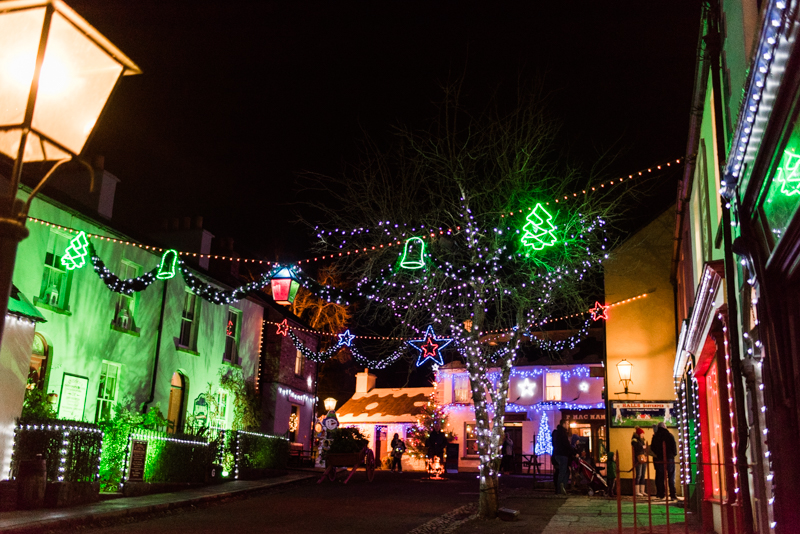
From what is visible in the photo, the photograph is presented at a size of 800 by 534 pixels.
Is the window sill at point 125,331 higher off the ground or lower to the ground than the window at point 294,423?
higher

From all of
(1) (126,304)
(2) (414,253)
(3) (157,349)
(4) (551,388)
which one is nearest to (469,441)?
(4) (551,388)

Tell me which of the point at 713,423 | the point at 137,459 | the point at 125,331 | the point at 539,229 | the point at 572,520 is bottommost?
the point at 572,520

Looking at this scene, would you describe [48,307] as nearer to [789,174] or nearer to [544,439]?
[789,174]

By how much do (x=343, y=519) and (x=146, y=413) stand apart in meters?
8.35

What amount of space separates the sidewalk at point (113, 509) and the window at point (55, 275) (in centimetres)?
502

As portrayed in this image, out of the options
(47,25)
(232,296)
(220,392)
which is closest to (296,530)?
(232,296)

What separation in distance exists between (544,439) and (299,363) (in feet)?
40.4

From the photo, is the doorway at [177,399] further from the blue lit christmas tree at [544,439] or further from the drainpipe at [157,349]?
the blue lit christmas tree at [544,439]

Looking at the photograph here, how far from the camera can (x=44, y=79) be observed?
3252 millimetres

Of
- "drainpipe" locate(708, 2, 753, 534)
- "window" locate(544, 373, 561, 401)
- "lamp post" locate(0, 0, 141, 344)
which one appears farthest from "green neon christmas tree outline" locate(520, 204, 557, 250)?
"window" locate(544, 373, 561, 401)

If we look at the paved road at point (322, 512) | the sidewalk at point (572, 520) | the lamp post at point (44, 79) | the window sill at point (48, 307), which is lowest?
the paved road at point (322, 512)

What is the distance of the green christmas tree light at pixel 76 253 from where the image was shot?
14.3 m

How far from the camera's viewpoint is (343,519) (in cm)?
1163

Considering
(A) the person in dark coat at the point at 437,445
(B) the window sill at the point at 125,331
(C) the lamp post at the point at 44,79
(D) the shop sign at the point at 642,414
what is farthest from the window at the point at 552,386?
(C) the lamp post at the point at 44,79
